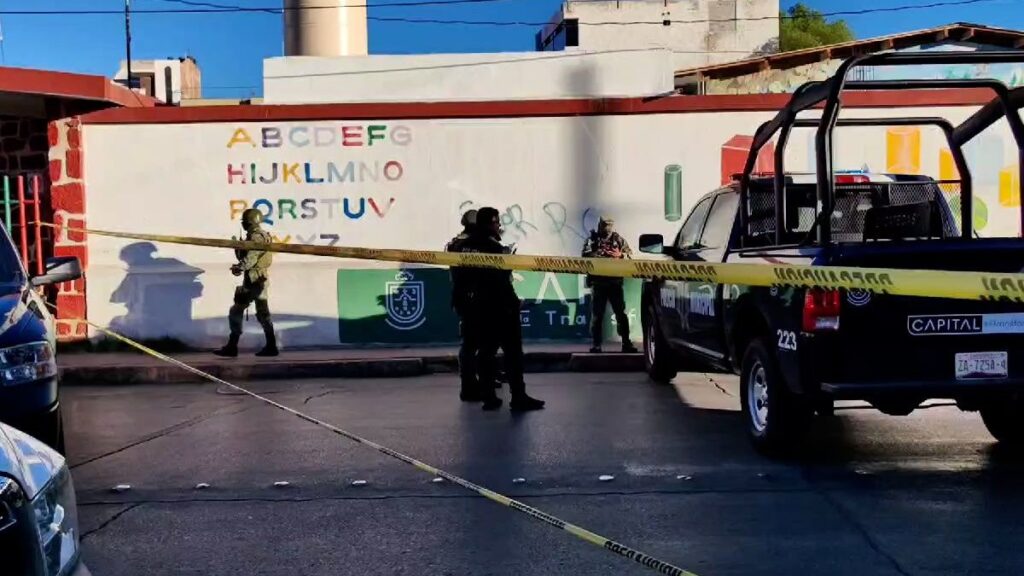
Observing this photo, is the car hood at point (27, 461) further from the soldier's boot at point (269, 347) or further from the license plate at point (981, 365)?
the soldier's boot at point (269, 347)

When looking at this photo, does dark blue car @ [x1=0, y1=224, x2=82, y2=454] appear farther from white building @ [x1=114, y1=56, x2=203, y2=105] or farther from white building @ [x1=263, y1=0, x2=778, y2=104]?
white building @ [x1=114, y1=56, x2=203, y2=105]

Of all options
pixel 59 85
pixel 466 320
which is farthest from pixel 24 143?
pixel 466 320

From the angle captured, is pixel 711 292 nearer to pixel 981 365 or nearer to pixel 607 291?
pixel 981 365

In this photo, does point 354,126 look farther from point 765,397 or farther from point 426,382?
point 765,397

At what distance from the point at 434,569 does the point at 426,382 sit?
6.41 metres

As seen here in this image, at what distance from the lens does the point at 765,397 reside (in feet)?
22.7

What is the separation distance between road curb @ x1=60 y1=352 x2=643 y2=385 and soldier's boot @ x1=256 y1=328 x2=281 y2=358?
46 centimetres

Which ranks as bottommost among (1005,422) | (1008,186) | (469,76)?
(1005,422)

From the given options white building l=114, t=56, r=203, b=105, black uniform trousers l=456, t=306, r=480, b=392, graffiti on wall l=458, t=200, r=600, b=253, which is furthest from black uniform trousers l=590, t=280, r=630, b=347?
white building l=114, t=56, r=203, b=105

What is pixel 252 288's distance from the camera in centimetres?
1231

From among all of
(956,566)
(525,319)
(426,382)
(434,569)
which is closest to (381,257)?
(434,569)

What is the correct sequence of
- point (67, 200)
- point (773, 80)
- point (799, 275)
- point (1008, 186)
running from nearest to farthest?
point (799, 275)
point (67, 200)
point (1008, 186)
point (773, 80)

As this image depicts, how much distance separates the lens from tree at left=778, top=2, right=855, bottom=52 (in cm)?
6328

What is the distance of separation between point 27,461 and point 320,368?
29.0ft
